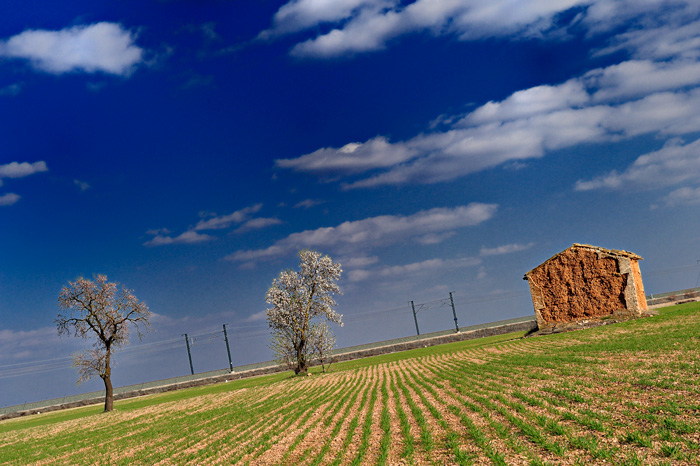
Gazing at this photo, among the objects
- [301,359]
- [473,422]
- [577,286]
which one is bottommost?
[301,359]

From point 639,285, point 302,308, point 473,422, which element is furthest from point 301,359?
point 473,422

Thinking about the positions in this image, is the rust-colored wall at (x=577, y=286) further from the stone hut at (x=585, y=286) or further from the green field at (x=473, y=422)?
the green field at (x=473, y=422)

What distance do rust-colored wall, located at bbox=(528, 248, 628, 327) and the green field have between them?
14837mm

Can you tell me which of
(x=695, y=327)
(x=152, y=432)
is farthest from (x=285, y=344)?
(x=695, y=327)

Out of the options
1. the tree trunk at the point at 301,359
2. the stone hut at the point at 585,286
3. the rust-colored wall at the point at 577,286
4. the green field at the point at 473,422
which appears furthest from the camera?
the tree trunk at the point at 301,359

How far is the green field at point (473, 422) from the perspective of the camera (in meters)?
10.6

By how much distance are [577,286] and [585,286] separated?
676mm

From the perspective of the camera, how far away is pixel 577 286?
1827 inches

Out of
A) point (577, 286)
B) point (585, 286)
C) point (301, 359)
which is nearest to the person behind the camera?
point (585, 286)

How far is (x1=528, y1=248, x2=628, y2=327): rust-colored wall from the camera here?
147ft

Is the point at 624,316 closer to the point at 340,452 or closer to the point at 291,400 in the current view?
the point at 291,400

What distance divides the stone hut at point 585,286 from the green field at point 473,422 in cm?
1462

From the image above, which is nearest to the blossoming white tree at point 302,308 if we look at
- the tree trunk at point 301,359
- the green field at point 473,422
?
the tree trunk at point 301,359

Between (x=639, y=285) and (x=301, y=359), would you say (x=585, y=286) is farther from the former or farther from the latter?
(x=301, y=359)
